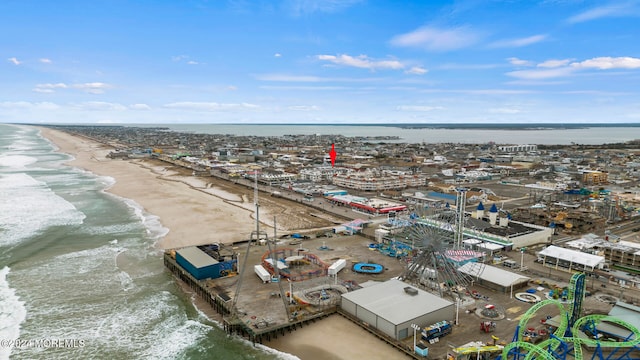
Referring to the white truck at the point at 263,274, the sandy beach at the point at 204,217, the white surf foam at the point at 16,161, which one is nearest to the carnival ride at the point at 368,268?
the sandy beach at the point at 204,217

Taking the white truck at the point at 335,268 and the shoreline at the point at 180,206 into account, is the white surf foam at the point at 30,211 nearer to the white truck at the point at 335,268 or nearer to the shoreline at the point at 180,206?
the shoreline at the point at 180,206

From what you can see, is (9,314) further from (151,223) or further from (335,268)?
(335,268)

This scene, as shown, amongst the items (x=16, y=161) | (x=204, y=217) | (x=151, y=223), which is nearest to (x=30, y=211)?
(x=151, y=223)

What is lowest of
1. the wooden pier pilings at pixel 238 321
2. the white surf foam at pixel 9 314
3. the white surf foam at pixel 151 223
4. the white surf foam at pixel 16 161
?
the white surf foam at pixel 9 314

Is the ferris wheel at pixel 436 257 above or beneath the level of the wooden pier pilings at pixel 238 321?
above

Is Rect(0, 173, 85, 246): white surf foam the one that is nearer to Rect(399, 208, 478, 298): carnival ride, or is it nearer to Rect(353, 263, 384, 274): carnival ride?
Rect(353, 263, 384, 274): carnival ride

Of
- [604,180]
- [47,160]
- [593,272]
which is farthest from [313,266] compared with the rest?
[47,160]

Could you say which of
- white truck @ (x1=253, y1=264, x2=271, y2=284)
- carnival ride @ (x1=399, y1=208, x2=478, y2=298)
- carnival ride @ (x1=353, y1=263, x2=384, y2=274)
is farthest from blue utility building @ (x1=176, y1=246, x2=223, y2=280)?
carnival ride @ (x1=399, y1=208, x2=478, y2=298)

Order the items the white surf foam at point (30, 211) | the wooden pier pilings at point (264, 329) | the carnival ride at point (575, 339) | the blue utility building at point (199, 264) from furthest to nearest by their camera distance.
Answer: the white surf foam at point (30, 211)
the blue utility building at point (199, 264)
the wooden pier pilings at point (264, 329)
the carnival ride at point (575, 339)
